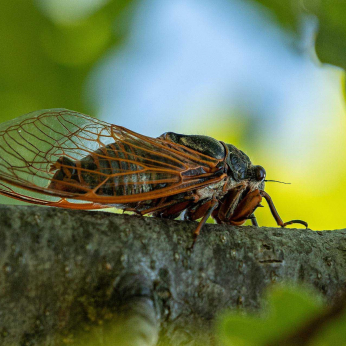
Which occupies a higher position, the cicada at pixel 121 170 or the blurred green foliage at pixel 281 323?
the cicada at pixel 121 170

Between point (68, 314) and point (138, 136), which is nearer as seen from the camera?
point (68, 314)

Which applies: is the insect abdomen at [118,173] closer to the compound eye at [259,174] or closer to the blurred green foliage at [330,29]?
the compound eye at [259,174]

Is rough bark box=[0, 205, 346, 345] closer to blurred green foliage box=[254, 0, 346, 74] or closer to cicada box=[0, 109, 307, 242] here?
cicada box=[0, 109, 307, 242]

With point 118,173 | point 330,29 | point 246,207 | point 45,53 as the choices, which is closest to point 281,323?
point 330,29

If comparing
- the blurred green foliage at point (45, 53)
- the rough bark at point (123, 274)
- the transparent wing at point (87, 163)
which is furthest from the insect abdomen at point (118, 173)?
the blurred green foliage at point (45, 53)

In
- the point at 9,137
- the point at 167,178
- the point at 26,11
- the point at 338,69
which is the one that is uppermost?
the point at 26,11

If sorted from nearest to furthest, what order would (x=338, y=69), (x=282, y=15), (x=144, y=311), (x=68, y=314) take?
(x=338, y=69) → (x=144, y=311) → (x=68, y=314) → (x=282, y=15)

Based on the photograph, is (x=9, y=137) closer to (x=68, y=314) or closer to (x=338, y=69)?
(x=68, y=314)

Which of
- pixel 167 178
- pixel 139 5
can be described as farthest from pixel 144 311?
pixel 139 5
